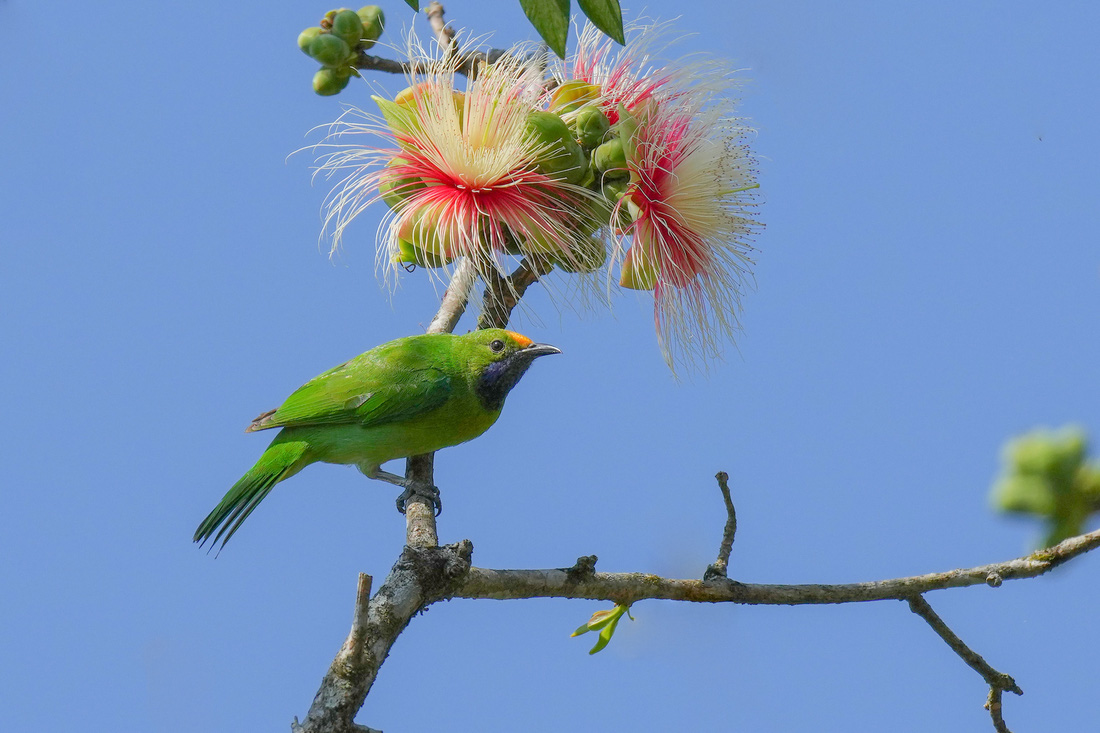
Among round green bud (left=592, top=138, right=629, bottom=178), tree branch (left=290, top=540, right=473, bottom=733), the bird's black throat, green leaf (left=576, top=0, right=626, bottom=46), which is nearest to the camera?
green leaf (left=576, top=0, right=626, bottom=46)

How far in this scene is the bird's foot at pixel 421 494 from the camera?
4647mm

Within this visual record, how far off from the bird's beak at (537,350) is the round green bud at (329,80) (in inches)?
65.0

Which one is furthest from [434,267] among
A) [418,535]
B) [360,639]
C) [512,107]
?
[360,639]

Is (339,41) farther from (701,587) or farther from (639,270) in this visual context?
(701,587)

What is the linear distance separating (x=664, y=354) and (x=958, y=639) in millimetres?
1875

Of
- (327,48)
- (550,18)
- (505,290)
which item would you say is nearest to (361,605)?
(550,18)

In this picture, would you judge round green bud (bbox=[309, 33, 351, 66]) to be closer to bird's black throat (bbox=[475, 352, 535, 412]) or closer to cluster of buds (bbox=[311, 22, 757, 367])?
cluster of buds (bbox=[311, 22, 757, 367])

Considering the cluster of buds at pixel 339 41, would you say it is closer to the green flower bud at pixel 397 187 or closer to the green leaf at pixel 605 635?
the green flower bud at pixel 397 187

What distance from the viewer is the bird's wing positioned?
15.5 feet

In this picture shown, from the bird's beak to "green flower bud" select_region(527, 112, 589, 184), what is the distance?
0.94m

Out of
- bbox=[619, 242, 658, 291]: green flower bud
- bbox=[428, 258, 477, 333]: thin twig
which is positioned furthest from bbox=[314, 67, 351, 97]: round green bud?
bbox=[619, 242, 658, 291]: green flower bud

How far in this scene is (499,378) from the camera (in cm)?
485

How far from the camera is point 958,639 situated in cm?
330

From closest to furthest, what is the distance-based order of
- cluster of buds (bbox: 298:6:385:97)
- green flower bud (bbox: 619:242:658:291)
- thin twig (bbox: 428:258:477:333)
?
green flower bud (bbox: 619:242:658:291) < cluster of buds (bbox: 298:6:385:97) < thin twig (bbox: 428:258:477:333)
